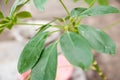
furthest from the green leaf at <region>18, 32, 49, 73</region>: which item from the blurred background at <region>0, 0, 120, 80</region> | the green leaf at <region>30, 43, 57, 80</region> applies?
the blurred background at <region>0, 0, 120, 80</region>

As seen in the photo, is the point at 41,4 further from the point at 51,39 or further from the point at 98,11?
the point at 51,39

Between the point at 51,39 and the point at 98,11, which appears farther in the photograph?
the point at 51,39

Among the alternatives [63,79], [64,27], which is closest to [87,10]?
[64,27]

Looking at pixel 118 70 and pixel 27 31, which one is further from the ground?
pixel 27 31

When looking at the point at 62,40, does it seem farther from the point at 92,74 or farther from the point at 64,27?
the point at 92,74

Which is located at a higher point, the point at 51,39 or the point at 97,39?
the point at 97,39

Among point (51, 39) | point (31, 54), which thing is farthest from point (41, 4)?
point (51, 39)

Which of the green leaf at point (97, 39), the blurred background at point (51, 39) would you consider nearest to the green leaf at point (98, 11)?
the green leaf at point (97, 39)
